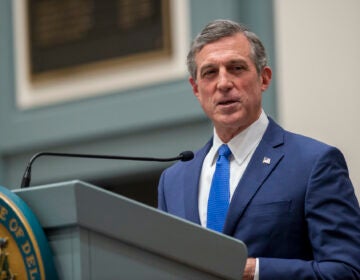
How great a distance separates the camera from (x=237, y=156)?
11.7 ft

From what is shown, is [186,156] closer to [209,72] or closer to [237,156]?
[237,156]

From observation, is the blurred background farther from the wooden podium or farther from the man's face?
the wooden podium

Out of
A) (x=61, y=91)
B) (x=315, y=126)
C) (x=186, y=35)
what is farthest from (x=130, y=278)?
(x=61, y=91)

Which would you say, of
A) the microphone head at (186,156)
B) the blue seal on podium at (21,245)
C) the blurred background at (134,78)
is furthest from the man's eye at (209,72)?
the blurred background at (134,78)

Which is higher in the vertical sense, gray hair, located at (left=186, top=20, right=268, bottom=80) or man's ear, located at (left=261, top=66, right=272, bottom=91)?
gray hair, located at (left=186, top=20, right=268, bottom=80)

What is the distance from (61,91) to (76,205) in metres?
5.41

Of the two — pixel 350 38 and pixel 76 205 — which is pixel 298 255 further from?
pixel 350 38

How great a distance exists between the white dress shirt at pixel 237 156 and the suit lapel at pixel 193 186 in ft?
0.06

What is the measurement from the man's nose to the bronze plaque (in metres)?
3.97

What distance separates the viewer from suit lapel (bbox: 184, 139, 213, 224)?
3451mm

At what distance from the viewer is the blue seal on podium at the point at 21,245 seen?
100 inches

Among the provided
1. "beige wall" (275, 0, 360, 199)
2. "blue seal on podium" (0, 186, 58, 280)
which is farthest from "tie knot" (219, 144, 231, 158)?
"beige wall" (275, 0, 360, 199)

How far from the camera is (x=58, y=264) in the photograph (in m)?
2.58

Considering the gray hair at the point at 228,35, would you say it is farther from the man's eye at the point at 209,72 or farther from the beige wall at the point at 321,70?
the beige wall at the point at 321,70
